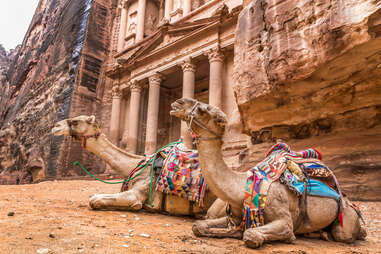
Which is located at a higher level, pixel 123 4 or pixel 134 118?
pixel 123 4

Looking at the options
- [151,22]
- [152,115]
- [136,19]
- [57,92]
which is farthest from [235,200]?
[136,19]

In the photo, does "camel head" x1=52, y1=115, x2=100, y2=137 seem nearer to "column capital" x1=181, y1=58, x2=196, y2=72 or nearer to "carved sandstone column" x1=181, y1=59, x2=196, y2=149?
"carved sandstone column" x1=181, y1=59, x2=196, y2=149

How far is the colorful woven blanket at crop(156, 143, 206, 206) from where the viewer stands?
3148mm

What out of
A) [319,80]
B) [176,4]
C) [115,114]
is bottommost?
[319,80]

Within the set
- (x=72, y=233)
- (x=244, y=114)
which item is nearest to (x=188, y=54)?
(x=244, y=114)

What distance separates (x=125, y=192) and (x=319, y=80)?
11.5 feet

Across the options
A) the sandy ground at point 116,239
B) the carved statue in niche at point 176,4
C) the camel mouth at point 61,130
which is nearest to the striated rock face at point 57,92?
the carved statue in niche at point 176,4

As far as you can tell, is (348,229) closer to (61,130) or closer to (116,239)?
(116,239)

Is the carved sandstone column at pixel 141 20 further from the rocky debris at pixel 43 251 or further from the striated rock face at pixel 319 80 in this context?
the rocky debris at pixel 43 251

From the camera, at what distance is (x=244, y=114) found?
211 inches

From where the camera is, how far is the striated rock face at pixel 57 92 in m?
18.4

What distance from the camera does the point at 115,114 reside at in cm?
1886

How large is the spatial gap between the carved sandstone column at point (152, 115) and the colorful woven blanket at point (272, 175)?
1269 cm

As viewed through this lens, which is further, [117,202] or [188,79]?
[188,79]
